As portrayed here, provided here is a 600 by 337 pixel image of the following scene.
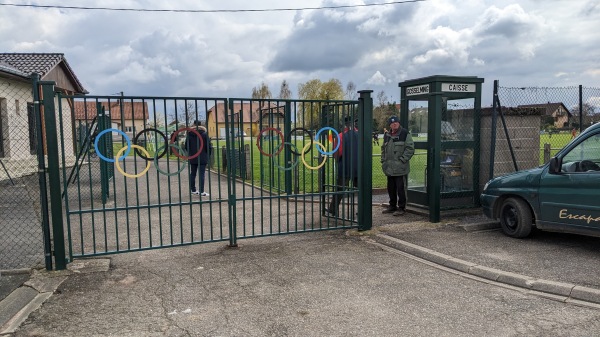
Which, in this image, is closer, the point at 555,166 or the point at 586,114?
the point at 555,166

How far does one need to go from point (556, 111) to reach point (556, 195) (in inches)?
138

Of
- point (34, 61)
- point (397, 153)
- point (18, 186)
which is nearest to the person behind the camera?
point (397, 153)

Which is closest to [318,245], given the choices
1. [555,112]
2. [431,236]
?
[431,236]

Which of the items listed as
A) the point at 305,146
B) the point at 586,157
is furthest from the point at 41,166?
the point at 586,157

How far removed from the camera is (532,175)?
21.4ft

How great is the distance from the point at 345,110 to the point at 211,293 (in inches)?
145

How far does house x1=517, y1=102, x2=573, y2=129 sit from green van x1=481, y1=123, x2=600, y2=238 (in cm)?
202

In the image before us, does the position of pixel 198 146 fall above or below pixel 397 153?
above

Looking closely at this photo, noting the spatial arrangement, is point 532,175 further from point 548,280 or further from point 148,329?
point 148,329

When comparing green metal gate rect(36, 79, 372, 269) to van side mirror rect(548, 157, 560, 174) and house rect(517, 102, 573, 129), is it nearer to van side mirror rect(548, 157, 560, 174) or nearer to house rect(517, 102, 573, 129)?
van side mirror rect(548, 157, 560, 174)

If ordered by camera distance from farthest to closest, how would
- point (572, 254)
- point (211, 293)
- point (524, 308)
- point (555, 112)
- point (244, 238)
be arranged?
point (555, 112) → point (244, 238) → point (572, 254) → point (211, 293) → point (524, 308)

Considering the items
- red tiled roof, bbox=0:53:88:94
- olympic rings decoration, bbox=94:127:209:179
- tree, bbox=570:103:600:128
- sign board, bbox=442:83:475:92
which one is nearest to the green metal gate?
olympic rings decoration, bbox=94:127:209:179

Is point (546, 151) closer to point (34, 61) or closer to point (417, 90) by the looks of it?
point (417, 90)

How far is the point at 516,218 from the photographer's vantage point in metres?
6.75
